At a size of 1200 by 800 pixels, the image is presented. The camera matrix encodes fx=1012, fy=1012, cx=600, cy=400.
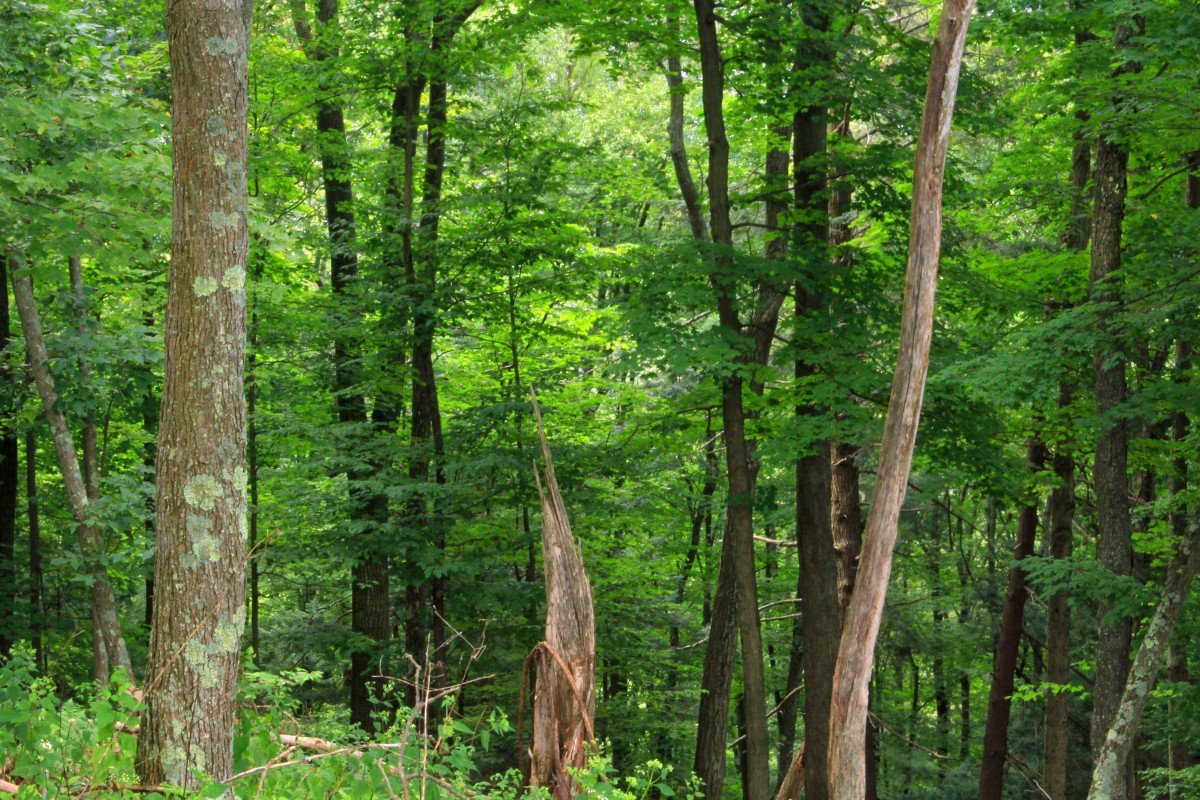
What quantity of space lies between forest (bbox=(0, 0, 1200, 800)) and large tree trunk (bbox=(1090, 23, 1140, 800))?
0.12 ft

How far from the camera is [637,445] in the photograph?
11.2 metres

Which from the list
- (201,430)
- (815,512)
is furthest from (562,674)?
(815,512)

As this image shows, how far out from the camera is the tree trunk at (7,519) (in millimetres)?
11539

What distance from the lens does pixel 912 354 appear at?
467 cm

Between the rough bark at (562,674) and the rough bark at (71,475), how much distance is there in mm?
4181

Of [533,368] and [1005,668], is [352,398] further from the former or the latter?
[1005,668]

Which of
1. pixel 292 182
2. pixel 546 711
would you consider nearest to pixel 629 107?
pixel 292 182

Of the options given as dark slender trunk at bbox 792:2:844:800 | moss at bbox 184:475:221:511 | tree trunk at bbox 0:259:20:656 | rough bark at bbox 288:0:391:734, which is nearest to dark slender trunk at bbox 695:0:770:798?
dark slender trunk at bbox 792:2:844:800

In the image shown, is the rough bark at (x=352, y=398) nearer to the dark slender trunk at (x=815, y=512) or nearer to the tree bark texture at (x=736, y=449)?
the tree bark texture at (x=736, y=449)

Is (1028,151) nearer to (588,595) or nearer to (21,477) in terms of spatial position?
(588,595)

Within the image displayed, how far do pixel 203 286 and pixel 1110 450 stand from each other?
29.7ft

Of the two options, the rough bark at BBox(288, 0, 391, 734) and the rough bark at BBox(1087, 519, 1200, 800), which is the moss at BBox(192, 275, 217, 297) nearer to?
the rough bark at BBox(288, 0, 391, 734)

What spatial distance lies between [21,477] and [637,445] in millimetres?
12487

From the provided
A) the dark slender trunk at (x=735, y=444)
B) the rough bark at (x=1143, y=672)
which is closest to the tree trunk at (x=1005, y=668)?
the rough bark at (x=1143, y=672)
